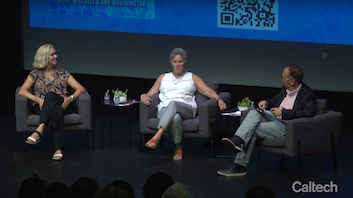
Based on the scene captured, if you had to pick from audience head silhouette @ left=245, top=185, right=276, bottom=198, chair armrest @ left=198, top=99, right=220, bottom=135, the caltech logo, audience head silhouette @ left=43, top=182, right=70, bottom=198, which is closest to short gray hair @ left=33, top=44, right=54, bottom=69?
chair armrest @ left=198, top=99, right=220, bottom=135

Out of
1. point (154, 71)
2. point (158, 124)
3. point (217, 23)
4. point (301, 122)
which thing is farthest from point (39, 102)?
point (154, 71)

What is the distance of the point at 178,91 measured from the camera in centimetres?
631

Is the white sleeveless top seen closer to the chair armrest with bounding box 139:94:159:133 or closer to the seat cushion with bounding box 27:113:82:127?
the chair armrest with bounding box 139:94:159:133

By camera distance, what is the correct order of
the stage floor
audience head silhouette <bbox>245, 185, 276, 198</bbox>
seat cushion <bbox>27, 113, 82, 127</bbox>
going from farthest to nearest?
1. seat cushion <bbox>27, 113, 82, 127</bbox>
2. the stage floor
3. audience head silhouette <bbox>245, 185, 276, 198</bbox>

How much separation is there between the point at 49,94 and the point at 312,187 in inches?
115

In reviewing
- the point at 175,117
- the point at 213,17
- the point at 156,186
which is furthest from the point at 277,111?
the point at 213,17

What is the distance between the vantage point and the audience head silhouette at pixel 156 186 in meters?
2.85

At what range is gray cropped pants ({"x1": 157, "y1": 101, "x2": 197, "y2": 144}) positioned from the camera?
19.5 feet

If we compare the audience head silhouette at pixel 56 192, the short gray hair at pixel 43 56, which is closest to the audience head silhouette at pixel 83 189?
the audience head silhouette at pixel 56 192

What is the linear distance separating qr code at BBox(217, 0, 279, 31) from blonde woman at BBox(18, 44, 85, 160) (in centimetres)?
315

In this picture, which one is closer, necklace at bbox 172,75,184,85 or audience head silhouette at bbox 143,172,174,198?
audience head silhouette at bbox 143,172,174,198

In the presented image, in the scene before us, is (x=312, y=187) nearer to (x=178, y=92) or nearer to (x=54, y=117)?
(x=178, y=92)

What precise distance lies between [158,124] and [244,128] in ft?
3.43

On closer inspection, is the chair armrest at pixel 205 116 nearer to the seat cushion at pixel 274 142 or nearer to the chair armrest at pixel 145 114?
the chair armrest at pixel 145 114
